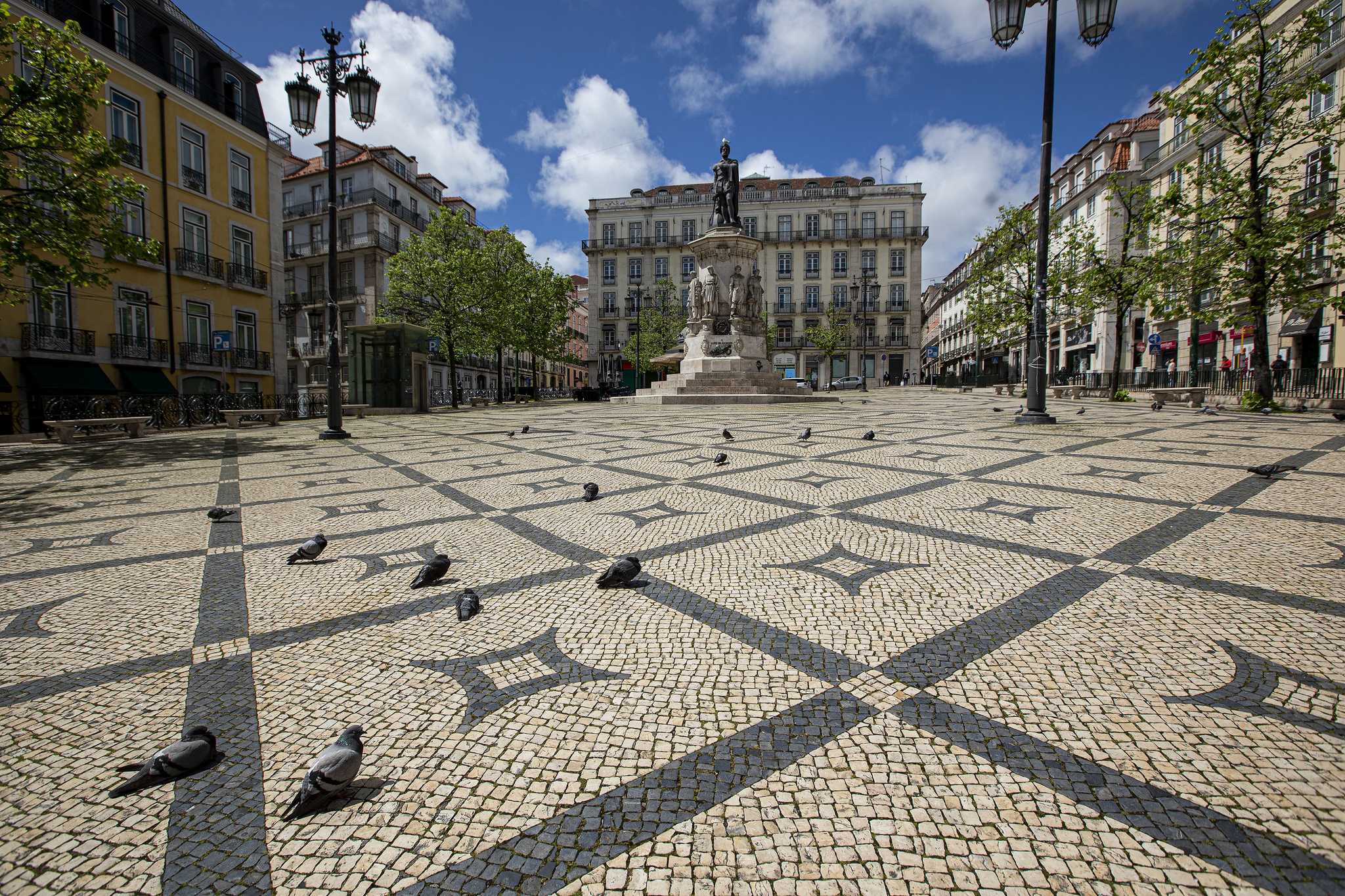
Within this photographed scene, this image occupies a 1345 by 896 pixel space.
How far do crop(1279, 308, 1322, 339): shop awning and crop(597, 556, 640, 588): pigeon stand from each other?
99.4 feet

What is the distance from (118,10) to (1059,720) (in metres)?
29.9

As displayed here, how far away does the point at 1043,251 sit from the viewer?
10.3 metres

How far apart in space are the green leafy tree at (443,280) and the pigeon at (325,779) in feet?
86.4

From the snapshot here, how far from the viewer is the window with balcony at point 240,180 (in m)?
22.8

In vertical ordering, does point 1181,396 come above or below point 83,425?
above

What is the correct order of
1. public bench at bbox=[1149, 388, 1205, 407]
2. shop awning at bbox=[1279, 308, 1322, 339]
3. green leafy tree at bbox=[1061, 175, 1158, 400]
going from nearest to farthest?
public bench at bbox=[1149, 388, 1205, 407]
green leafy tree at bbox=[1061, 175, 1158, 400]
shop awning at bbox=[1279, 308, 1322, 339]

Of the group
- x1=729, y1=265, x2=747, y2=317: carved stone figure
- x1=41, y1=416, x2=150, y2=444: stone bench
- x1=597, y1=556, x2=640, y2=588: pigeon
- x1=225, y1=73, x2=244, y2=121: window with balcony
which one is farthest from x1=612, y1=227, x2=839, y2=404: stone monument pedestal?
x1=225, y1=73, x2=244, y2=121: window with balcony

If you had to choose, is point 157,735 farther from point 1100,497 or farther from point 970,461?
point 970,461

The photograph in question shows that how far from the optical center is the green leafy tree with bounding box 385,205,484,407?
2691cm

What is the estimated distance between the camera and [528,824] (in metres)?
1.49

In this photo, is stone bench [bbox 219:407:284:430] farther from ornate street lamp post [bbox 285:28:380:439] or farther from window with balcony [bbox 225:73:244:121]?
window with balcony [bbox 225:73:244:121]

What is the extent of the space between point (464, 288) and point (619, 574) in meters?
27.0

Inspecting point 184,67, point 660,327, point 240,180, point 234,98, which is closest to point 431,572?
point 240,180

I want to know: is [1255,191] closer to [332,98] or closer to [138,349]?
[332,98]
